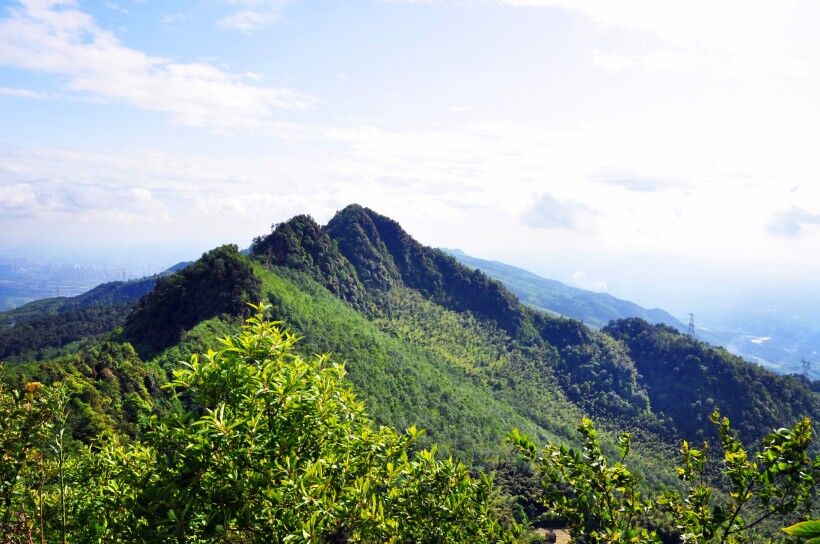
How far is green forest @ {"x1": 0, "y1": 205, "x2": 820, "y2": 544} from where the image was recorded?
6566mm

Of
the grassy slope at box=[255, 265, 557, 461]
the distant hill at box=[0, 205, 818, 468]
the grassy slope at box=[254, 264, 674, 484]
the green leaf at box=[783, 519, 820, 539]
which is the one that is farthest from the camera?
the grassy slope at box=[254, 264, 674, 484]

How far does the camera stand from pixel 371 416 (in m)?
49.8

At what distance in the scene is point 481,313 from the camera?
397 feet

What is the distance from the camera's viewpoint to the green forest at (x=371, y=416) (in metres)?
6.57

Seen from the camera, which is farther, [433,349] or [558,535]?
[433,349]

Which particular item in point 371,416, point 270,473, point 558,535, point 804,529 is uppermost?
point 804,529

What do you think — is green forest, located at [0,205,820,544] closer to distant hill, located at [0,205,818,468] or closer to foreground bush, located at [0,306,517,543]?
foreground bush, located at [0,306,517,543]

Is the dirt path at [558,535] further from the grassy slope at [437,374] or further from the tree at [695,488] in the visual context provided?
the tree at [695,488]

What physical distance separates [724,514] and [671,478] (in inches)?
3430

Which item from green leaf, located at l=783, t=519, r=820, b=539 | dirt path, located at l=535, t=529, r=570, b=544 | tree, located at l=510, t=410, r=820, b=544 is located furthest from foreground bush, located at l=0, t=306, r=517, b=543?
dirt path, located at l=535, t=529, r=570, b=544

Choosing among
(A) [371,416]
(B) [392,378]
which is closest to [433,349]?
(B) [392,378]

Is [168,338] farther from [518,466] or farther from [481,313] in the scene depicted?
[481,313]

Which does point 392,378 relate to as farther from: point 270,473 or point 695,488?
point 270,473

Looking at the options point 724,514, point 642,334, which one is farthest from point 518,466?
point 642,334
